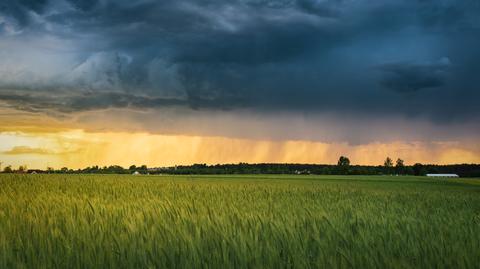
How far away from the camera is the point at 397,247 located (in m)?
5.55

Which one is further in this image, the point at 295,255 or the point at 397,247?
the point at 397,247

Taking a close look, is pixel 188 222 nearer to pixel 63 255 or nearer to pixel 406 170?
pixel 63 255

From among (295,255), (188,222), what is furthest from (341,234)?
(188,222)

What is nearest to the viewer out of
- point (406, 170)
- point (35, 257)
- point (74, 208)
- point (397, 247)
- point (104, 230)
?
point (35, 257)

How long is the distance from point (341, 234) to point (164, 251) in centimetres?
213

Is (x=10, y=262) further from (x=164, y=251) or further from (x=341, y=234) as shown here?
(x=341, y=234)

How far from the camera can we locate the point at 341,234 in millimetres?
5668

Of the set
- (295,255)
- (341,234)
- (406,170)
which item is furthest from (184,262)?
(406,170)

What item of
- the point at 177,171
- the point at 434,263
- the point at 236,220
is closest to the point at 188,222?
the point at 236,220

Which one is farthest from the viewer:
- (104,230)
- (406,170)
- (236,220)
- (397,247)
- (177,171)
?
(406,170)

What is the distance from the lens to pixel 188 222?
7297 mm

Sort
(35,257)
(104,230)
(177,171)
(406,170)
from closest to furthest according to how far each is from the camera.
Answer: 1. (35,257)
2. (104,230)
3. (177,171)
4. (406,170)

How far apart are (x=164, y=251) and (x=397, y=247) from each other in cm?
271

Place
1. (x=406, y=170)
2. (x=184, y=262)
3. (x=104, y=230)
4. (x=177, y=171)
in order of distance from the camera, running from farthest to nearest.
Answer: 1. (x=406, y=170)
2. (x=177, y=171)
3. (x=104, y=230)
4. (x=184, y=262)
